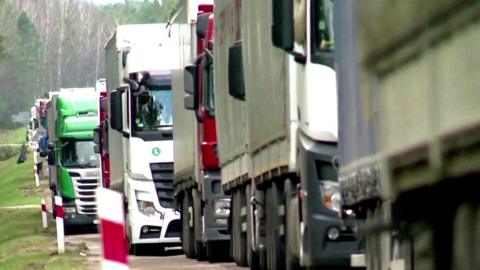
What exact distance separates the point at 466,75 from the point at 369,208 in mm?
3774

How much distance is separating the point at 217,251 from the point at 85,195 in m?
19.1

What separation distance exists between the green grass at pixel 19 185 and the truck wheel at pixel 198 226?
134 ft

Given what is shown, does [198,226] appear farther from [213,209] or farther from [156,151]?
[156,151]

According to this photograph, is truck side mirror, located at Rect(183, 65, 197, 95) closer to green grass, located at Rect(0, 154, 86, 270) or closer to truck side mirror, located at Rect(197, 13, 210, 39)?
truck side mirror, located at Rect(197, 13, 210, 39)

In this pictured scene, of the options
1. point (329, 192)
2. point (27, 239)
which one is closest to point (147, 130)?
point (27, 239)

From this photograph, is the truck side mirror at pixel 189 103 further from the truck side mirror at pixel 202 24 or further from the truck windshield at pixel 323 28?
the truck windshield at pixel 323 28

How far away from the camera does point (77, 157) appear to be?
45.9m

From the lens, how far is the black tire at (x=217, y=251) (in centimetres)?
2625

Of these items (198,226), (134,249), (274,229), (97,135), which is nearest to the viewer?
(274,229)

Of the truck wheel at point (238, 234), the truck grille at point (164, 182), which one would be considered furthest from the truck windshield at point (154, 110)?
the truck wheel at point (238, 234)

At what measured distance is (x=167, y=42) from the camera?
A: 30.6m

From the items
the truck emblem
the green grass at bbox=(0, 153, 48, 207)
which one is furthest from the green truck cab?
the green grass at bbox=(0, 153, 48, 207)

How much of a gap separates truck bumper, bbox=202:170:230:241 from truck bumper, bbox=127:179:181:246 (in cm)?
423

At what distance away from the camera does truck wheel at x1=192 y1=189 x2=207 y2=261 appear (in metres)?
26.6
